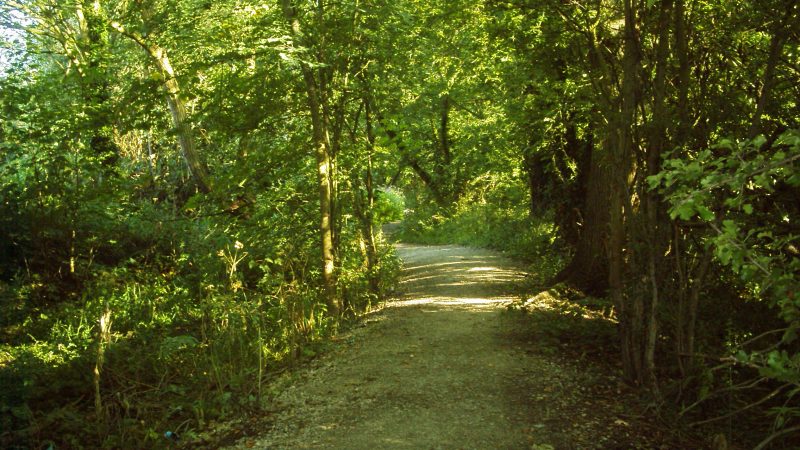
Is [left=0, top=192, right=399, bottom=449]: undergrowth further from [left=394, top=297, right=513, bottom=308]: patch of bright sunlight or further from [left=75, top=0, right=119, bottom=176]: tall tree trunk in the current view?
[left=75, top=0, right=119, bottom=176]: tall tree trunk

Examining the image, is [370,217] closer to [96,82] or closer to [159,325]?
[159,325]

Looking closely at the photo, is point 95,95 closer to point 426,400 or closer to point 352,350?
point 352,350

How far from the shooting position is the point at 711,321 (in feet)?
19.2

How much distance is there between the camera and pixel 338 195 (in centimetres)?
982

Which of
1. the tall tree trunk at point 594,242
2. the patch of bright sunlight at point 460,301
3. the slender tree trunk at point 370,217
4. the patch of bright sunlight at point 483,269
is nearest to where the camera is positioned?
the tall tree trunk at point 594,242

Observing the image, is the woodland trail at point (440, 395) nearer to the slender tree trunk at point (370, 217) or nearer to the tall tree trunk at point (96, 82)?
the slender tree trunk at point (370, 217)

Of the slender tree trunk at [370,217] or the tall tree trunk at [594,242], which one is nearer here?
the tall tree trunk at [594,242]

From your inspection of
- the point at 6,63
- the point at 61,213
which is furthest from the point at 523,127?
the point at 6,63

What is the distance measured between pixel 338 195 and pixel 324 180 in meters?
1.02

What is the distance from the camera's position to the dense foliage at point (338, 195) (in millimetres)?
5027

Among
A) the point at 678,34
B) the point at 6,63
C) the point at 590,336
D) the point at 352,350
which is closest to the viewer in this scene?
the point at 678,34

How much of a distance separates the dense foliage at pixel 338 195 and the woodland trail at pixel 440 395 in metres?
0.58

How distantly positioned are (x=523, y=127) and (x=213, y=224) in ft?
20.2

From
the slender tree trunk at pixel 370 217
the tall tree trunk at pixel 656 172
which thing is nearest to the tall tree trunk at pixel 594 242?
the slender tree trunk at pixel 370 217
